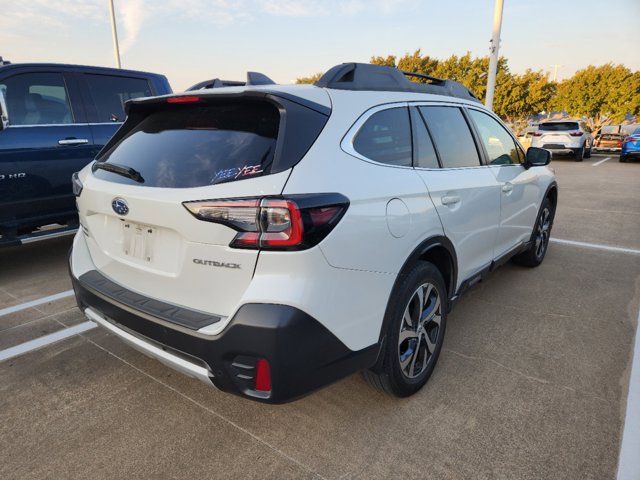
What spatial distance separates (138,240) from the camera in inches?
86.0

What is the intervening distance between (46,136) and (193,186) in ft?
11.5

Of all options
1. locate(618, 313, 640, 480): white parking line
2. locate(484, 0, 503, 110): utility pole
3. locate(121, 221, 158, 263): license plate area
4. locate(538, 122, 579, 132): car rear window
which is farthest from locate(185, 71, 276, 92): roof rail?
locate(538, 122, 579, 132): car rear window

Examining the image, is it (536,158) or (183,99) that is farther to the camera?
(536,158)

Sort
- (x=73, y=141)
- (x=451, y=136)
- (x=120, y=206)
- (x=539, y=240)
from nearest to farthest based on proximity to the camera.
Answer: (x=120, y=206) → (x=451, y=136) → (x=73, y=141) → (x=539, y=240)

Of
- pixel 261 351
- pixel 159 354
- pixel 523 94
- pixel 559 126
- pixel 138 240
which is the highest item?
pixel 523 94

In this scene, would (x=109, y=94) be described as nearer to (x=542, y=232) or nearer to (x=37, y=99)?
(x=37, y=99)

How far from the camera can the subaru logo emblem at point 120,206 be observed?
2180 mm

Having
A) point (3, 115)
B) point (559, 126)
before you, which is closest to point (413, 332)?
point (3, 115)

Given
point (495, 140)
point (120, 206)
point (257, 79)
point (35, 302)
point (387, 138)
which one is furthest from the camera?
point (35, 302)

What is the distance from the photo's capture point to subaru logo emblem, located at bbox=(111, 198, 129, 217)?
2180mm

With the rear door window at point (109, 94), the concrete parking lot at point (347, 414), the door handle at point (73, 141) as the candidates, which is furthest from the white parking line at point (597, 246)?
the door handle at point (73, 141)

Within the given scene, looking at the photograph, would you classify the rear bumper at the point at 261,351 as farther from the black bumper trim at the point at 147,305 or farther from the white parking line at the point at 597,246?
the white parking line at the point at 597,246

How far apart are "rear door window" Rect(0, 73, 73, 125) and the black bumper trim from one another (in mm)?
2901

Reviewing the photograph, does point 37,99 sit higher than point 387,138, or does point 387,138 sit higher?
point 37,99
